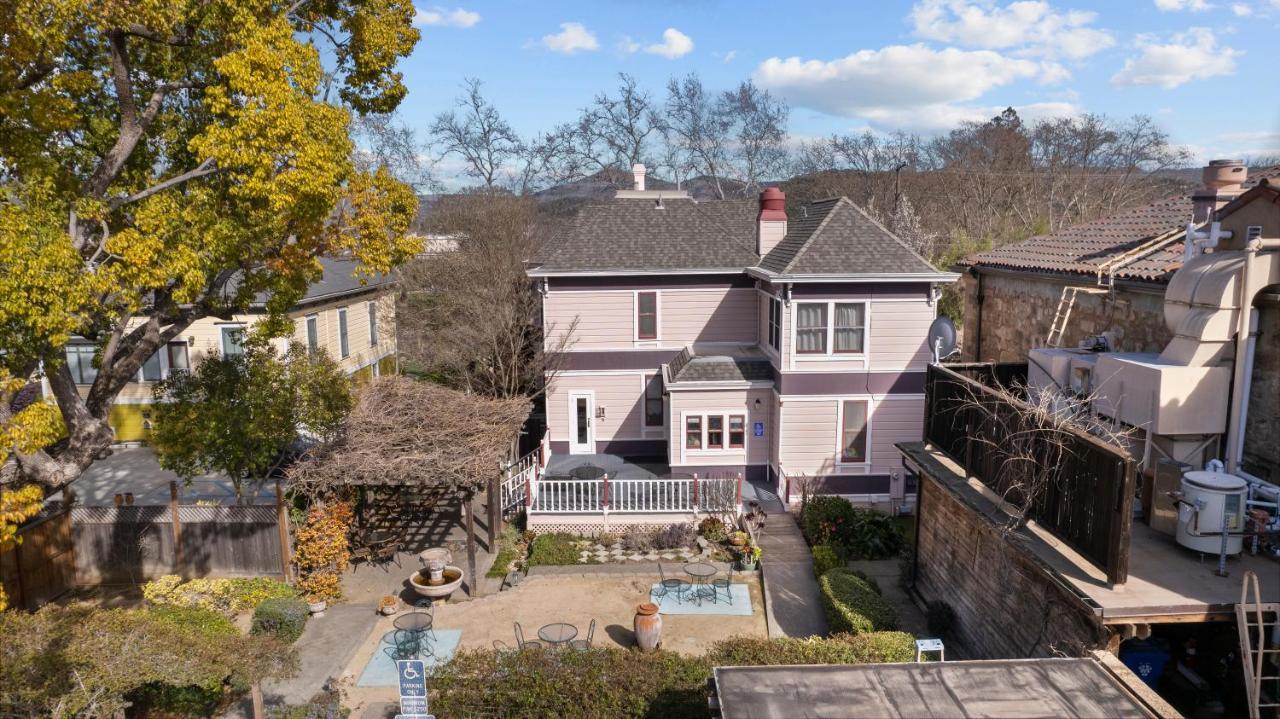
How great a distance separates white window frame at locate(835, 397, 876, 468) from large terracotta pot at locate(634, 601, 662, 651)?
8.20m

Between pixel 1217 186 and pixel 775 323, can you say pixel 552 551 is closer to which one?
pixel 775 323

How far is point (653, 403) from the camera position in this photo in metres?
21.4

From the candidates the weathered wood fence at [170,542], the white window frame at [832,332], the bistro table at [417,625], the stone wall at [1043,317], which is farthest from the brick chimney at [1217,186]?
the weathered wood fence at [170,542]

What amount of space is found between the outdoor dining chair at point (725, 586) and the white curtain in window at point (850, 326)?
6.68 m

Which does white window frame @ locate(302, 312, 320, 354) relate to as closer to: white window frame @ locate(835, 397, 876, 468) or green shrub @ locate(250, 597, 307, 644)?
green shrub @ locate(250, 597, 307, 644)

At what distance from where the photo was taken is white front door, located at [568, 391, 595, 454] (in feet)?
69.8

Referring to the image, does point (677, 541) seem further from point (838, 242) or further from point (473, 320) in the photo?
point (473, 320)

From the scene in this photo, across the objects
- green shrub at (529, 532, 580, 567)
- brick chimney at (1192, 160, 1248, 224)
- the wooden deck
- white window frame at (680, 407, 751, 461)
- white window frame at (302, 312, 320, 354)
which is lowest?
green shrub at (529, 532, 580, 567)

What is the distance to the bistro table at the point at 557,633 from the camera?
38.5 feet

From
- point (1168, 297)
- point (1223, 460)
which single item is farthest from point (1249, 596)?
point (1168, 297)

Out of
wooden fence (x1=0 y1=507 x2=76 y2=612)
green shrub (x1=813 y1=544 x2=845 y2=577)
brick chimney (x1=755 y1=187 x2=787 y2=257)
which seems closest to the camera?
wooden fence (x1=0 y1=507 x2=76 y2=612)

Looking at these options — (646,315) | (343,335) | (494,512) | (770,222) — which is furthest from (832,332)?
(343,335)

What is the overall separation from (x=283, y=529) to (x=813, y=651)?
10.8m

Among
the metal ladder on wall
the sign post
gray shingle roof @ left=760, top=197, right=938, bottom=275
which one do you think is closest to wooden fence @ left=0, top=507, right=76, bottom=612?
the sign post
